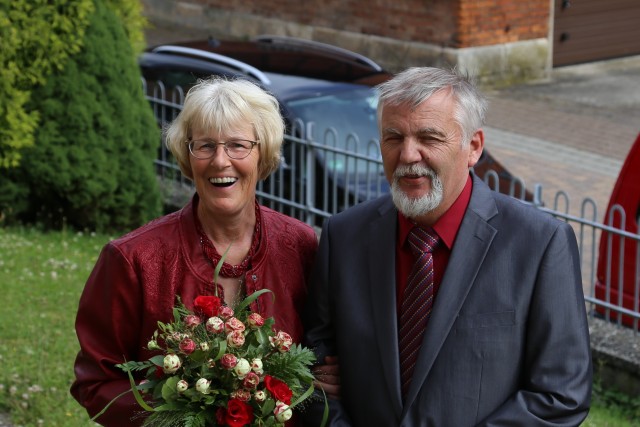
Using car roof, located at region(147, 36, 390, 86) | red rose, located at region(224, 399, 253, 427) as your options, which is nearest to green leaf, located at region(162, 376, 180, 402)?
red rose, located at region(224, 399, 253, 427)

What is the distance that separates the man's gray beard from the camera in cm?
338

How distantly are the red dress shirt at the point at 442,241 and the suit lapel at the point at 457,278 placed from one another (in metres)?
0.03

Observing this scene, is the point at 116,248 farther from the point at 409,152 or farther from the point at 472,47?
the point at 472,47

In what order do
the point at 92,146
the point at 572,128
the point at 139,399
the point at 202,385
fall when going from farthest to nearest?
the point at 572,128 < the point at 92,146 < the point at 139,399 < the point at 202,385

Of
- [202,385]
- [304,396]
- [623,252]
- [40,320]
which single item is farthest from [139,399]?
[623,252]

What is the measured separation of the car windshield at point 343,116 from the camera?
28.9 feet

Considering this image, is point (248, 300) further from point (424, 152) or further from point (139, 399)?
point (424, 152)

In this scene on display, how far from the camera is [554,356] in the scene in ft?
10.8

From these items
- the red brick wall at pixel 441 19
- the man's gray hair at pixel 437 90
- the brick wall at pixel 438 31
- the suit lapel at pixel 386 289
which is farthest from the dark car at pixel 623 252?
the red brick wall at pixel 441 19

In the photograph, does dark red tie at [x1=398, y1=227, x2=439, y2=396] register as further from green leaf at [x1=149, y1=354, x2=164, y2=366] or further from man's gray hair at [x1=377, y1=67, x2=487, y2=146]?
green leaf at [x1=149, y1=354, x2=164, y2=366]

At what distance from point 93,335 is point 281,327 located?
574 millimetres

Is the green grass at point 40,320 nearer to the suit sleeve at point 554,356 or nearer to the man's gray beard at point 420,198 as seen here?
the man's gray beard at point 420,198

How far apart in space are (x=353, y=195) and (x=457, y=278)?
4.73 metres

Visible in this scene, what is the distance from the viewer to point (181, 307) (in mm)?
3520
